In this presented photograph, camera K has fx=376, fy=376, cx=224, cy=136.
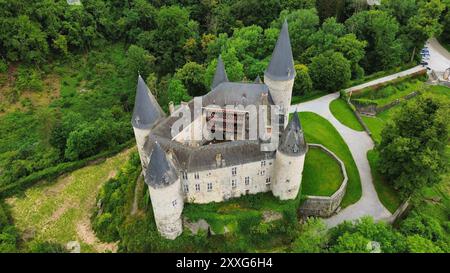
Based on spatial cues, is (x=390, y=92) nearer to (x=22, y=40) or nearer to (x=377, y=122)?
(x=377, y=122)

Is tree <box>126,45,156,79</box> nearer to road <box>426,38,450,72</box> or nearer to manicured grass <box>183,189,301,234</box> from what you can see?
manicured grass <box>183,189,301,234</box>

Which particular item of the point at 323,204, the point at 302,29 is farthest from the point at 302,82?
the point at 323,204

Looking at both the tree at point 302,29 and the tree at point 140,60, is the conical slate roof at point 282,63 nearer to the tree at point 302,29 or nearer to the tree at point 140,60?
the tree at point 302,29

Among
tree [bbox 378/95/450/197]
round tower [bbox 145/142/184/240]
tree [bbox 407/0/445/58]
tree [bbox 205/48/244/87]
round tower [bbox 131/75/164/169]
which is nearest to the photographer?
round tower [bbox 145/142/184/240]

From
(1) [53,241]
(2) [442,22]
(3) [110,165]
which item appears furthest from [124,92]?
(2) [442,22]

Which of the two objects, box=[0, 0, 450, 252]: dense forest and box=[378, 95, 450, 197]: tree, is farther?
box=[0, 0, 450, 252]: dense forest

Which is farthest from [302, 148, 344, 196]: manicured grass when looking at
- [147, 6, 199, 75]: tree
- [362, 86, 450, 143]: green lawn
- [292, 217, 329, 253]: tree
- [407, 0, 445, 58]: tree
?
[147, 6, 199, 75]: tree
